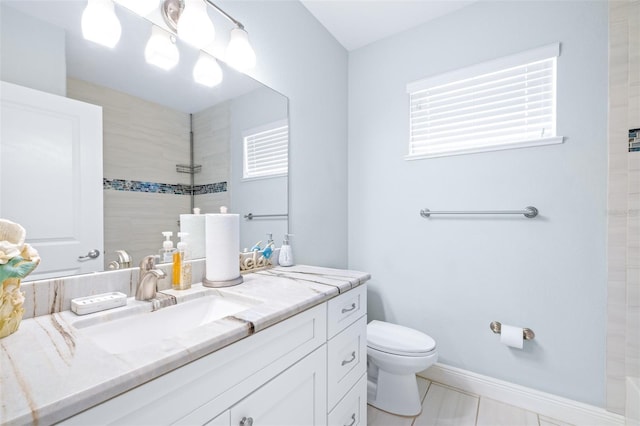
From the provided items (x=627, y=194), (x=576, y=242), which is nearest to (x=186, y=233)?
(x=576, y=242)

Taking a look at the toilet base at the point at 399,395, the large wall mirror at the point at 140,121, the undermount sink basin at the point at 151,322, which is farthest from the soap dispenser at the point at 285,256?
the toilet base at the point at 399,395

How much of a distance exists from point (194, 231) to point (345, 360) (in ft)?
2.89

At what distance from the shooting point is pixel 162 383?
0.60 metres

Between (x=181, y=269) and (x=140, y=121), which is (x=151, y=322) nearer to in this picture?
(x=181, y=269)

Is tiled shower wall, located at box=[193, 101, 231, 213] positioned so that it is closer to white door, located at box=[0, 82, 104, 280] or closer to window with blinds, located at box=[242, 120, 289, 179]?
window with blinds, located at box=[242, 120, 289, 179]

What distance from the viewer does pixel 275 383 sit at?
2.85 feet

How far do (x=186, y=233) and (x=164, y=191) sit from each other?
19cm

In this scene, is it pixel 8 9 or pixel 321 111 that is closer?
pixel 8 9

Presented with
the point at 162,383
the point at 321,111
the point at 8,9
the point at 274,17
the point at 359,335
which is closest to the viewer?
the point at 162,383

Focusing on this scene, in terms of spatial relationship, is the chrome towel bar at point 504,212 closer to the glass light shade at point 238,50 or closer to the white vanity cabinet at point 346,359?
the white vanity cabinet at point 346,359

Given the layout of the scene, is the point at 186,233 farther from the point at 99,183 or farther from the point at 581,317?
the point at 581,317

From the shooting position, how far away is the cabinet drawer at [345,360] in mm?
1163

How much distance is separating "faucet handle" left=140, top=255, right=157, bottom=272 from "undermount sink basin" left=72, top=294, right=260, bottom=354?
0.15 meters

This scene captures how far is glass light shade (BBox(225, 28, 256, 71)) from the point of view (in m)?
1.34
